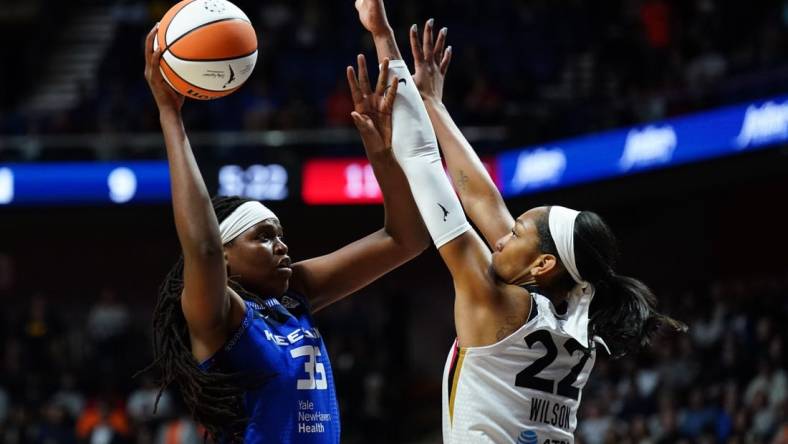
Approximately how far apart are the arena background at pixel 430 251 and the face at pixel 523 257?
293 inches

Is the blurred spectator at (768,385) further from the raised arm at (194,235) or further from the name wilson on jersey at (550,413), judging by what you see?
the raised arm at (194,235)

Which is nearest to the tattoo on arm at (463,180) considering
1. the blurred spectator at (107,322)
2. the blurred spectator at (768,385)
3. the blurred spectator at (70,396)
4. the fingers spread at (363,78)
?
the fingers spread at (363,78)

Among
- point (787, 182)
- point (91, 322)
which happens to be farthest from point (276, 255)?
point (91, 322)

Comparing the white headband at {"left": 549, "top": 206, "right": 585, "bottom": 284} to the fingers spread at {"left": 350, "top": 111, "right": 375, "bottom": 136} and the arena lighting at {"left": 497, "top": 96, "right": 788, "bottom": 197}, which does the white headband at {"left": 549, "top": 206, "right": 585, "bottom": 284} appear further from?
the arena lighting at {"left": 497, "top": 96, "right": 788, "bottom": 197}

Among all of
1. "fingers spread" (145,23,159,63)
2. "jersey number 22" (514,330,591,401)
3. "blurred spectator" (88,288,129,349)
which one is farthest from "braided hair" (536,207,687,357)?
"blurred spectator" (88,288,129,349)

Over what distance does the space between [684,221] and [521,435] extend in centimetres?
1369

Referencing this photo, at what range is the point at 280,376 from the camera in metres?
3.73

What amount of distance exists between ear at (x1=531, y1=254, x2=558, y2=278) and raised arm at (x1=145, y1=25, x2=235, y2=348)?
0.93 m

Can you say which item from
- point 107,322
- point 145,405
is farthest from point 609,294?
point 107,322

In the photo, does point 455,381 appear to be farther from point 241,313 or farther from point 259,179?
point 259,179

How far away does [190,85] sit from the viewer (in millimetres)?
3658

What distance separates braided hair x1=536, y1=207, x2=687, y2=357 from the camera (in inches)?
144

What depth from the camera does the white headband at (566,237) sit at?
143 inches

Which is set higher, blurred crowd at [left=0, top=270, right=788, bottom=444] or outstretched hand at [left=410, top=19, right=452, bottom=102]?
outstretched hand at [left=410, top=19, right=452, bottom=102]
